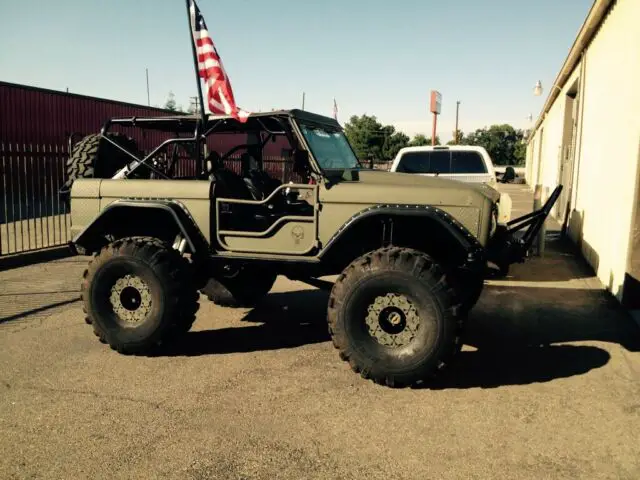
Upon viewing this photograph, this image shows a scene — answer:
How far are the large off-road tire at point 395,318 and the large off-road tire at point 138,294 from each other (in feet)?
4.40

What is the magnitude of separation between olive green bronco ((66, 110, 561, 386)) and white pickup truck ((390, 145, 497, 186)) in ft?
13.3

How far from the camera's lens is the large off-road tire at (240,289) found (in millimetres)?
5695

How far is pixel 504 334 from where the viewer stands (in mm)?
5293

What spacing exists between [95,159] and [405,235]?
10.4 feet

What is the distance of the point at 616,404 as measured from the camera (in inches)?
148

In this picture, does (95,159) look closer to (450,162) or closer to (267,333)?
(267,333)

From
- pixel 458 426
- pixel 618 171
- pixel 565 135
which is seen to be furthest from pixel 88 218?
pixel 565 135

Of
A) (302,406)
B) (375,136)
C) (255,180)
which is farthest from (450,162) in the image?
(375,136)

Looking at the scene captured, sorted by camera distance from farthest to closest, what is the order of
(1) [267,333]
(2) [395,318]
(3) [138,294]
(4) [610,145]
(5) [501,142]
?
(5) [501,142], (4) [610,145], (1) [267,333], (3) [138,294], (2) [395,318]

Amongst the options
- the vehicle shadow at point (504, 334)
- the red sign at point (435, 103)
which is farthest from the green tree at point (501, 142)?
the vehicle shadow at point (504, 334)

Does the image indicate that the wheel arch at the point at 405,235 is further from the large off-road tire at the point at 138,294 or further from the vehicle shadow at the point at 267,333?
the large off-road tire at the point at 138,294

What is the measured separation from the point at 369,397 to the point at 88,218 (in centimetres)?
300

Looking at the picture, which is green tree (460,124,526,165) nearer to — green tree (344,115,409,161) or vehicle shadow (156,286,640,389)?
green tree (344,115,409,161)

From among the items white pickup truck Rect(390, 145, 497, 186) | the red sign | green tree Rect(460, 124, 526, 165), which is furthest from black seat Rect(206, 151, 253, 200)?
green tree Rect(460, 124, 526, 165)
